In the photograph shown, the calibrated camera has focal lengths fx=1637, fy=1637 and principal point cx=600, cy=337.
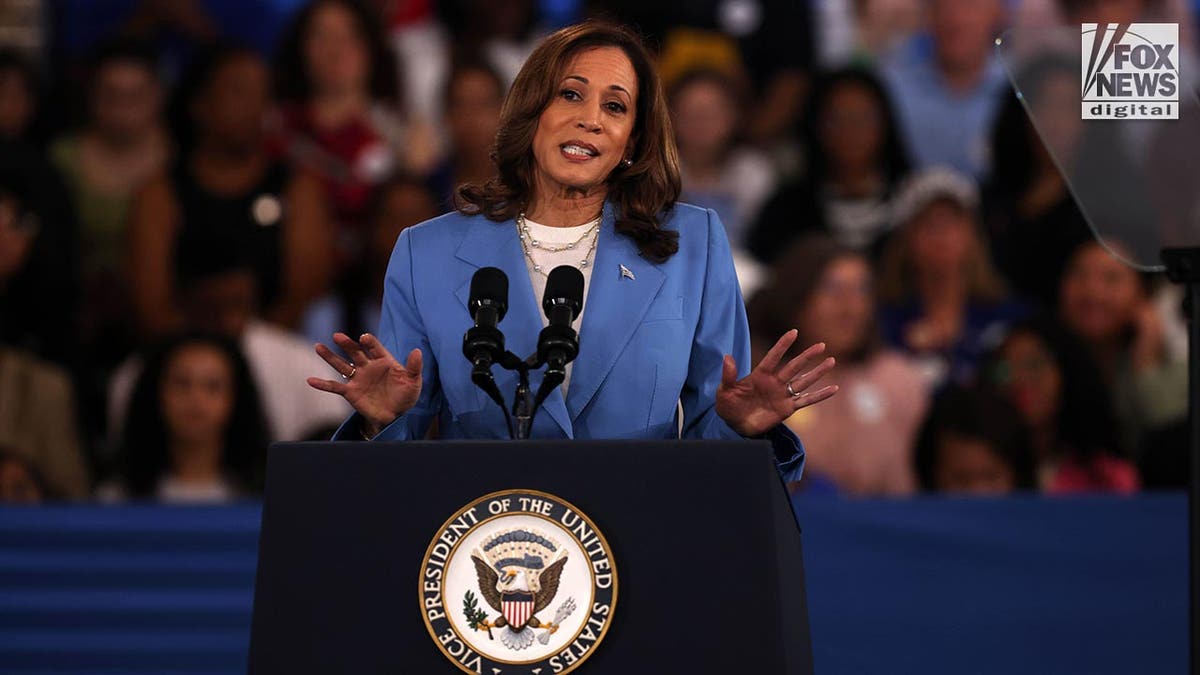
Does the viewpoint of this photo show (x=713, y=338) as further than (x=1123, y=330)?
No

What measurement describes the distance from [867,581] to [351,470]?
1588mm

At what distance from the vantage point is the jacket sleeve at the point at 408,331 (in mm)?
2168


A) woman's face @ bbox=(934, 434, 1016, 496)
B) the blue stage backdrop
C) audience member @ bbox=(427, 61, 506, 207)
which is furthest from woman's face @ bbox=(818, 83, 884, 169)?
the blue stage backdrop

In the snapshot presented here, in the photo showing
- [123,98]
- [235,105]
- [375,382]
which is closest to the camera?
[375,382]

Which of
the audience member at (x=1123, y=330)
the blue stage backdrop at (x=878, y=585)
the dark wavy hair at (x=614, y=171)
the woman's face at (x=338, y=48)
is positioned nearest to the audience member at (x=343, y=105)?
the woman's face at (x=338, y=48)

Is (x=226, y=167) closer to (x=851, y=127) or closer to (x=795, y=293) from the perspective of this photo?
(x=795, y=293)

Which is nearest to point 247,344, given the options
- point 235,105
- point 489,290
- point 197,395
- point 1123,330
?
point 197,395

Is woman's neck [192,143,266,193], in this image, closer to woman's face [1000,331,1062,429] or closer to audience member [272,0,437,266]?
audience member [272,0,437,266]

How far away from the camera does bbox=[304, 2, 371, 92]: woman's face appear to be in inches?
191

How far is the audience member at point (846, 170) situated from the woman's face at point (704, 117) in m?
0.24

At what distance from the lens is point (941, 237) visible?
15.3 feet

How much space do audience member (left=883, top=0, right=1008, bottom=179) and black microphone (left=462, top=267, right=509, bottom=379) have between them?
3.44 metres

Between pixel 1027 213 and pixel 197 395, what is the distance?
2484mm

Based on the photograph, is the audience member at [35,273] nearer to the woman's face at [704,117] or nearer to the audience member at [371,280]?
the audience member at [371,280]
